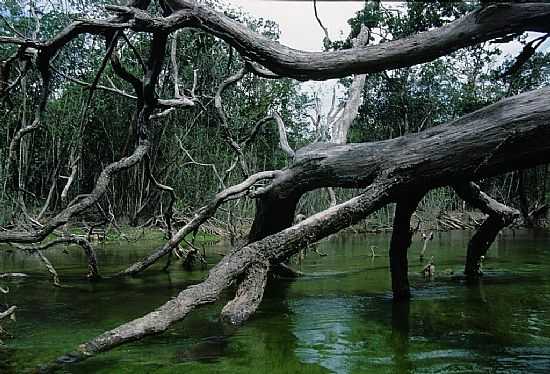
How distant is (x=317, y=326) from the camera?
549 cm

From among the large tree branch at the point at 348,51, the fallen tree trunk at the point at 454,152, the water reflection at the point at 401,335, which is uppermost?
the large tree branch at the point at 348,51

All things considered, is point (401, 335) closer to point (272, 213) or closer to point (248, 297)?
point (248, 297)

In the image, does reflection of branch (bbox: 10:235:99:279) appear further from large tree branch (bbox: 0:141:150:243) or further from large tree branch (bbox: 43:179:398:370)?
large tree branch (bbox: 43:179:398:370)

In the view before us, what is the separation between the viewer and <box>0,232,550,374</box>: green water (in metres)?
4.23

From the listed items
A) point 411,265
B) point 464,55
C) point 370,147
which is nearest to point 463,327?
point 370,147

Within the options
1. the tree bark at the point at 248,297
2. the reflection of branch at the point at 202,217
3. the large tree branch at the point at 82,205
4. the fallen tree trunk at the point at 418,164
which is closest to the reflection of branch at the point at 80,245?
the reflection of branch at the point at 202,217

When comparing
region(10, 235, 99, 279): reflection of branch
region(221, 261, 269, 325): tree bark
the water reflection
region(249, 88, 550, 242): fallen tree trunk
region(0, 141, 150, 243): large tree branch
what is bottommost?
the water reflection

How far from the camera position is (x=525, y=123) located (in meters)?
4.66

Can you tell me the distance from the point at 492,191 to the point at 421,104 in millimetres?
4723

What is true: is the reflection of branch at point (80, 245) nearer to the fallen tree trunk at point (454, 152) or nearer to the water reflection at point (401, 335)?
the fallen tree trunk at point (454, 152)

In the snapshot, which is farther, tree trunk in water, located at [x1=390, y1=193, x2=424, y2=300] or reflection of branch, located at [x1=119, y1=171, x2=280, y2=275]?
reflection of branch, located at [x1=119, y1=171, x2=280, y2=275]

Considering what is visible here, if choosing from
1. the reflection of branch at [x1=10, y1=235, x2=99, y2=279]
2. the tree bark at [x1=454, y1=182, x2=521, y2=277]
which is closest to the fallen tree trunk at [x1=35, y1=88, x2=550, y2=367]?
the tree bark at [x1=454, y1=182, x2=521, y2=277]

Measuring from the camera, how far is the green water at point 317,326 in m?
4.23

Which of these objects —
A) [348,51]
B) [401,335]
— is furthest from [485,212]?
[348,51]
